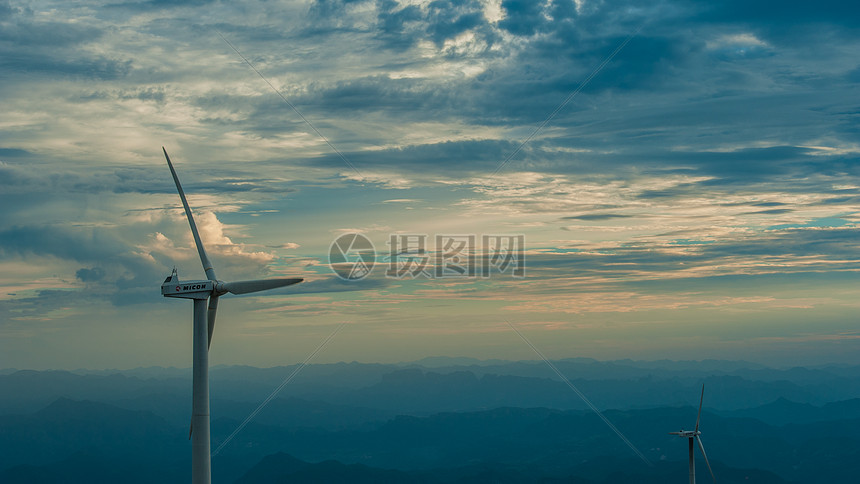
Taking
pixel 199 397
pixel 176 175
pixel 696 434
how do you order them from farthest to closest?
pixel 696 434
pixel 176 175
pixel 199 397

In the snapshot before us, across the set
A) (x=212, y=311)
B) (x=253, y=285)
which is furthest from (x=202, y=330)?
(x=253, y=285)

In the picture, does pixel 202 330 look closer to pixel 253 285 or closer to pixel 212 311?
pixel 212 311

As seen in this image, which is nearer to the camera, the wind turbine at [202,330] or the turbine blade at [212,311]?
the wind turbine at [202,330]

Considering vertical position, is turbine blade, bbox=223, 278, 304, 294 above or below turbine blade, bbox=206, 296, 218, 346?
above

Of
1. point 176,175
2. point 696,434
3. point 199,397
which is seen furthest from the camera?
point 696,434

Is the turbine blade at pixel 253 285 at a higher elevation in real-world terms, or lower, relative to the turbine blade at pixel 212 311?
higher

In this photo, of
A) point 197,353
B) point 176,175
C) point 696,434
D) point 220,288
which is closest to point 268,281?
point 220,288

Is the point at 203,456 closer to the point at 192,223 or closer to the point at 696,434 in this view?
the point at 192,223

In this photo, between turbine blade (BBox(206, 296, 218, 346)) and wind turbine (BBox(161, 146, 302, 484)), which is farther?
turbine blade (BBox(206, 296, 218, 346))
